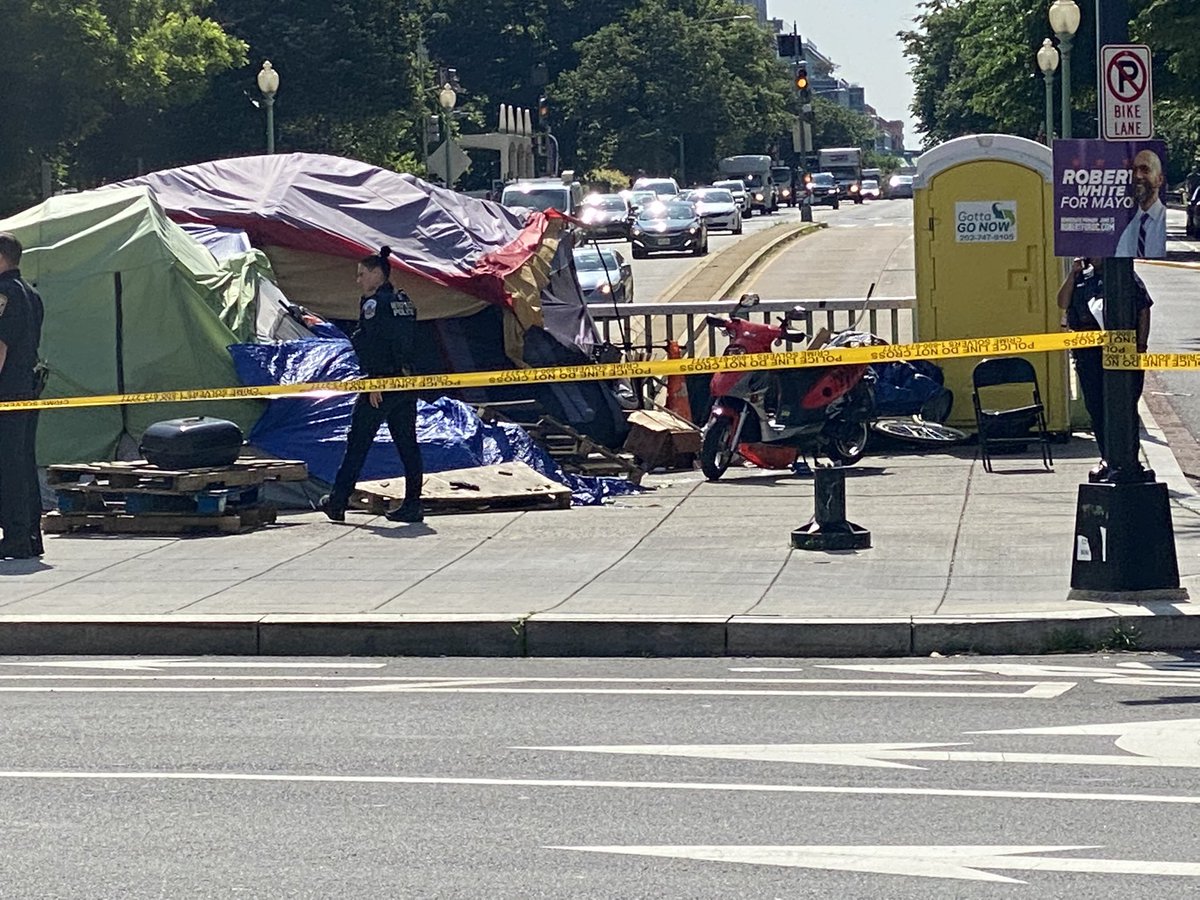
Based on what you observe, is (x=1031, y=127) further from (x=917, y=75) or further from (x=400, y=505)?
(x=917, y=75)

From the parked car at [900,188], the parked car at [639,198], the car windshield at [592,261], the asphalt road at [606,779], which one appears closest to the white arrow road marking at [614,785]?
the asphalt road at [606,779]

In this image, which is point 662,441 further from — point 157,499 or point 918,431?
point 157,499

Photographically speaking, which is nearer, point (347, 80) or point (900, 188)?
point (347, 80)

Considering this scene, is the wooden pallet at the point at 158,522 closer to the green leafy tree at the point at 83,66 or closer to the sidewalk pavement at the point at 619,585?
the sidewalk pavement at the point at 619,585

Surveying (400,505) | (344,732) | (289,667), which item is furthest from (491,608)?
(400,505)

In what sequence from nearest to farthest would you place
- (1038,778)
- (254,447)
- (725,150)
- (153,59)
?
(1038,778)
(254,447)
(153,59)
(725,150)

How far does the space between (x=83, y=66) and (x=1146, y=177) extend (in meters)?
45.8

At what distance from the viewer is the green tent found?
588 inches

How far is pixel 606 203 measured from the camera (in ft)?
180

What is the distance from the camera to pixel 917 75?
4811 inches

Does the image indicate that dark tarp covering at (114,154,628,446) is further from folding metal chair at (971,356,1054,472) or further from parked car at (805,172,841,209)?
parked car at (805,172,841,209)

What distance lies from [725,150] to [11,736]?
359ft

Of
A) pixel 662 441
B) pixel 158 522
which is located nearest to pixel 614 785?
pixel 158 522

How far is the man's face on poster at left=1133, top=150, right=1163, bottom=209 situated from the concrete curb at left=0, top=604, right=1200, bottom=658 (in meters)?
2.06
